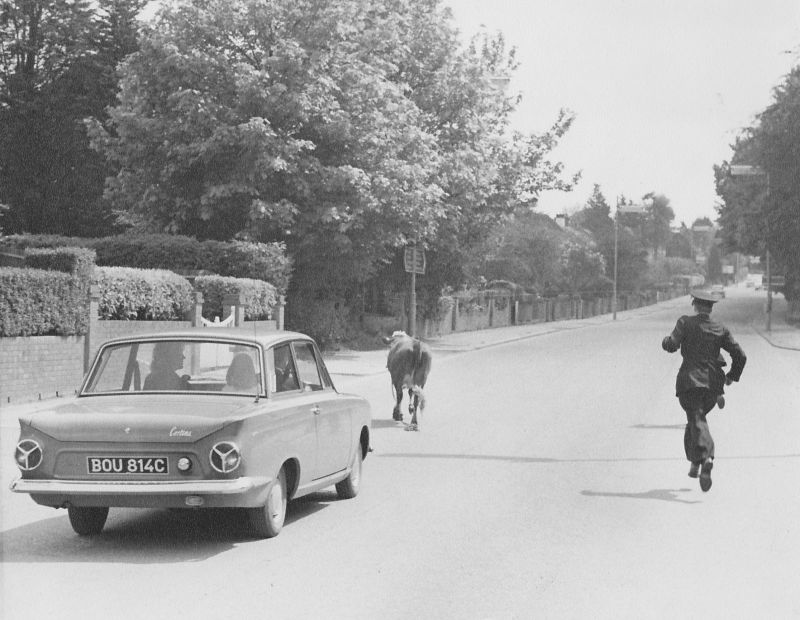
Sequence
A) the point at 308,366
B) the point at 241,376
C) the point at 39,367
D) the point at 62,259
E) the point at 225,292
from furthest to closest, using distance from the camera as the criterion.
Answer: the point at 225,292
the point at 62,259
the point at 39,367
the point at 308,366
the point at 241,376

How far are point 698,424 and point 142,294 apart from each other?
13748 mm

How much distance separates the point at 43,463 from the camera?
299 inches

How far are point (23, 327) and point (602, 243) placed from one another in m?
80.1

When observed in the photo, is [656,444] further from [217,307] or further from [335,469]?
[217,307]

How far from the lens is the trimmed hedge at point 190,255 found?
27203mm

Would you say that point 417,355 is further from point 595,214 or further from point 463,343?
point 595,214

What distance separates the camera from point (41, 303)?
18531mm

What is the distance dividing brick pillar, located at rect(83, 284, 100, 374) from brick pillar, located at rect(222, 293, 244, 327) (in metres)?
4.89

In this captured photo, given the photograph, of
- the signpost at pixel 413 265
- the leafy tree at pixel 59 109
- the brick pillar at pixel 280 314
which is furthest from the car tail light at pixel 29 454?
the leafy tree at pixel 59 109

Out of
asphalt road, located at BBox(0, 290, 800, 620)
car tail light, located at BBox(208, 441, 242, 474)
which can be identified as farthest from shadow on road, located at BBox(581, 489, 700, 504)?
car tail light, located at BBox(208, 441, 242, 474)

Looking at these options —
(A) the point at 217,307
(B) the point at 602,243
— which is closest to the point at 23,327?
(A) the point at 217,307

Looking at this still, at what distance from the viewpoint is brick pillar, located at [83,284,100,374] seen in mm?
19906

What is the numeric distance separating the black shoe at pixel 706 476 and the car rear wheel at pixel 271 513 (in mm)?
3774

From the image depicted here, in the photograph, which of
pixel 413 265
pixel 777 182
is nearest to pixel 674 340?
pixel 413 265
